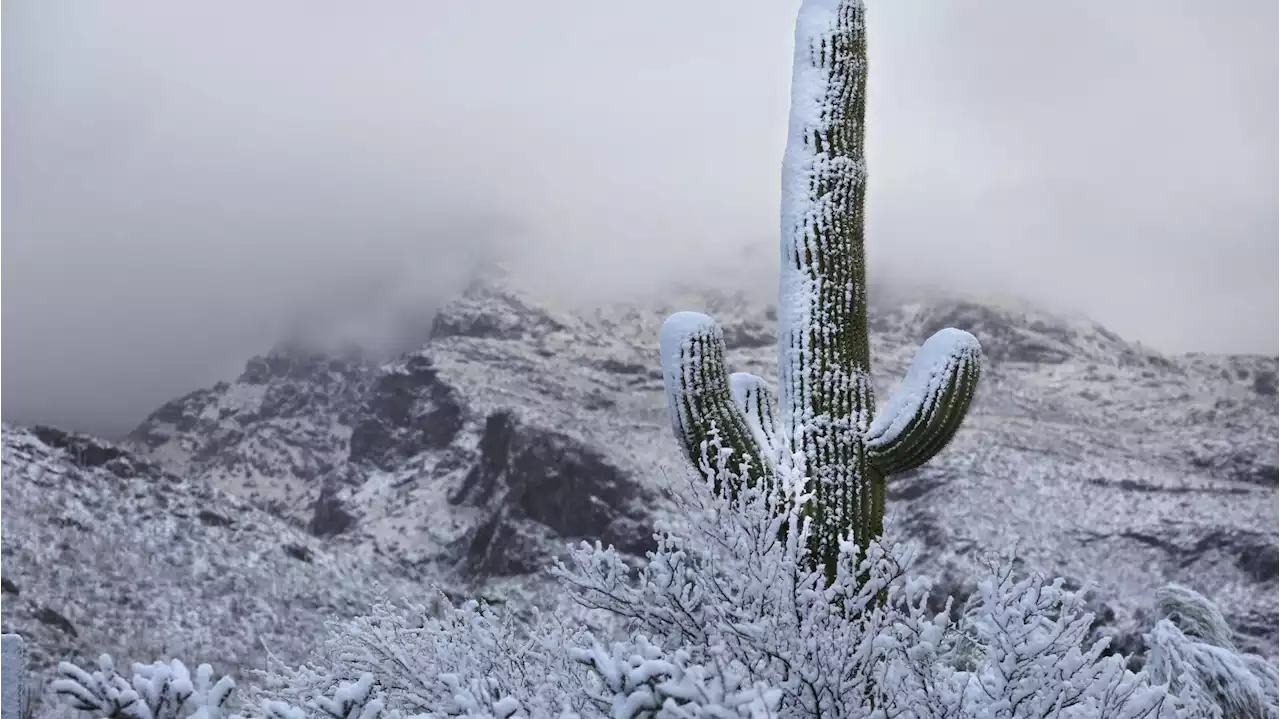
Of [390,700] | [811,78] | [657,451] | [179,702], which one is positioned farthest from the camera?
[657,451]

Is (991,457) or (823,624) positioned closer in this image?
(823,624)

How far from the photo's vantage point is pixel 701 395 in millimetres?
Answer: 7078

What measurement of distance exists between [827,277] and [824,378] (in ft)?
1.89

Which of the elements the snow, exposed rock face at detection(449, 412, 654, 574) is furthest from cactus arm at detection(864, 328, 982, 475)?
exposed rock face at detection(449, 412, 654, 574)

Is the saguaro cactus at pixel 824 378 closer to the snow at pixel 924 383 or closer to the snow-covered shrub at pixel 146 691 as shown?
the snow at pixel 924 383

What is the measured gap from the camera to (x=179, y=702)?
3.70 metres

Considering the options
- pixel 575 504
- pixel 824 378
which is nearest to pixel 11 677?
pixel 824 378

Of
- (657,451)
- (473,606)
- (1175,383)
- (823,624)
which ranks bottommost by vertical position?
(657,451)

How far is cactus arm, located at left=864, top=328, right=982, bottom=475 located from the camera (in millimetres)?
7039

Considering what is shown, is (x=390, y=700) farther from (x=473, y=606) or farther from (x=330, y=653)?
(x=330, y=653)

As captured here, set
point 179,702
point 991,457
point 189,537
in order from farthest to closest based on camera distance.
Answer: point 991,457, point 189,537, point 179,702

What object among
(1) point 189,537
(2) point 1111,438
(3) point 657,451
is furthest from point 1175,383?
(1) point 189,537

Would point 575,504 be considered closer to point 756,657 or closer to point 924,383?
point 924,383

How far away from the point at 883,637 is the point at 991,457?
152403mm
